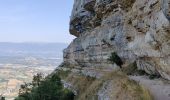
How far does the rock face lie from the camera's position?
2972 centimetres

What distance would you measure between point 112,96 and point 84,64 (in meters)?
48.4

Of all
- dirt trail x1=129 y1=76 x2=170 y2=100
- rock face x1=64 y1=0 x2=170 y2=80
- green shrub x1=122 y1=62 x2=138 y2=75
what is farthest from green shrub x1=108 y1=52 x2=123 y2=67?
dirt trail x1=129 y1=76 x2=170 y2=100

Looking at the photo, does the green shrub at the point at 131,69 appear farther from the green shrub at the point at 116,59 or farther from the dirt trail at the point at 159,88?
the dirt trail at the point at 159,88

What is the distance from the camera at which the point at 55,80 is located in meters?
40.8

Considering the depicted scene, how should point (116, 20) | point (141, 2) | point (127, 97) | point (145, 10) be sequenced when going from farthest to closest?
point (116, 20)
point (141, 2)
point (145, 10)
point (127, 97)

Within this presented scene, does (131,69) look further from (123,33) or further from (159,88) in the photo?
(159,88)

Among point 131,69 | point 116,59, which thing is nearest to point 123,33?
point 116,59

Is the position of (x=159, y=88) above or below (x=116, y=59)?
below

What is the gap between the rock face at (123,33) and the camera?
29.7m

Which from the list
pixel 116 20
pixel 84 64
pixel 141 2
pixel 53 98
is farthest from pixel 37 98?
pixel 84 64

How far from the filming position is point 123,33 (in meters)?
49.0

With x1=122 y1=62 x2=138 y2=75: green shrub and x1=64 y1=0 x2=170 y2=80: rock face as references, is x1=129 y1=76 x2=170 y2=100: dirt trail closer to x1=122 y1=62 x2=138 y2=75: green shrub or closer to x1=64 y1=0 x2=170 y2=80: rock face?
x1=64 y1=0 x2=170 y2=80: rock face

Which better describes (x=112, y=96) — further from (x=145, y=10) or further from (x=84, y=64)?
(x=84, y=64)

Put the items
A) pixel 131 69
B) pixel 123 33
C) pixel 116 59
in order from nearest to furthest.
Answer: pixel 131 69
pixel 123 33
pixel 116 59
